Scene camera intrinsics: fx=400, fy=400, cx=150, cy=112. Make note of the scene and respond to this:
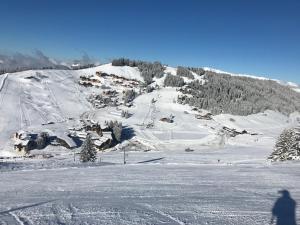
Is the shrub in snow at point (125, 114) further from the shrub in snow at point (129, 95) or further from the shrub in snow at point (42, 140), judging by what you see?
the shrub in snow at point (42, 140)

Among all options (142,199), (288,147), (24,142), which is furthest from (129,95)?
(142,199)

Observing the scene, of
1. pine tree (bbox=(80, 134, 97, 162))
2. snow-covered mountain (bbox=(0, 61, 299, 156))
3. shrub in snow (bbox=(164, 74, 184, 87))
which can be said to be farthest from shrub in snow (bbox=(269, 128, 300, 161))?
shrub in snow (bbox=(164, 74, 184, 87))

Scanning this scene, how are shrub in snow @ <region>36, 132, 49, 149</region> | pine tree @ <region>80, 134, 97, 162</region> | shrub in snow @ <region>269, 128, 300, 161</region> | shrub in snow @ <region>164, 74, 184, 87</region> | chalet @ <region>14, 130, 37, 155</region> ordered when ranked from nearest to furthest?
shrub in snow @ <region>269, 128, 300, 161</region> < pine tree @ <region>80, 134, 97, 162</region> < chalet @ <region>14, 130, 37, 155</region> < shrub in snow @ <region>36, 132, 49, 149</region> < shrub in snow @ <region>164, 74, 184, 87</region>

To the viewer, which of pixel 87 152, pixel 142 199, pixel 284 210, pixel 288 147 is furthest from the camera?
pixel 87 152

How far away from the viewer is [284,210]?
619 inches

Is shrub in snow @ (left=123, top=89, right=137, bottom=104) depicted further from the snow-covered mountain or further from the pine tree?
the pine tree

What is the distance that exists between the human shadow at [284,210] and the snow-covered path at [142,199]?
27cm

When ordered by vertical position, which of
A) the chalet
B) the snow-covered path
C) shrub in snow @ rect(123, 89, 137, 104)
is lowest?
the chalet

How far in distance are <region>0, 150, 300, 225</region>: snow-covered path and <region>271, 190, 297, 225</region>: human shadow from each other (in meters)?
0.27

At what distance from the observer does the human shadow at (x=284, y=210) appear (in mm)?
13773

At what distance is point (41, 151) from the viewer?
312ft

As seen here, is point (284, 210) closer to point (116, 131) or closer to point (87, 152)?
point (87, 152)

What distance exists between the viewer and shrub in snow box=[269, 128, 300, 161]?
50.1 m

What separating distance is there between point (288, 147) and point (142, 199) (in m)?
37.8
